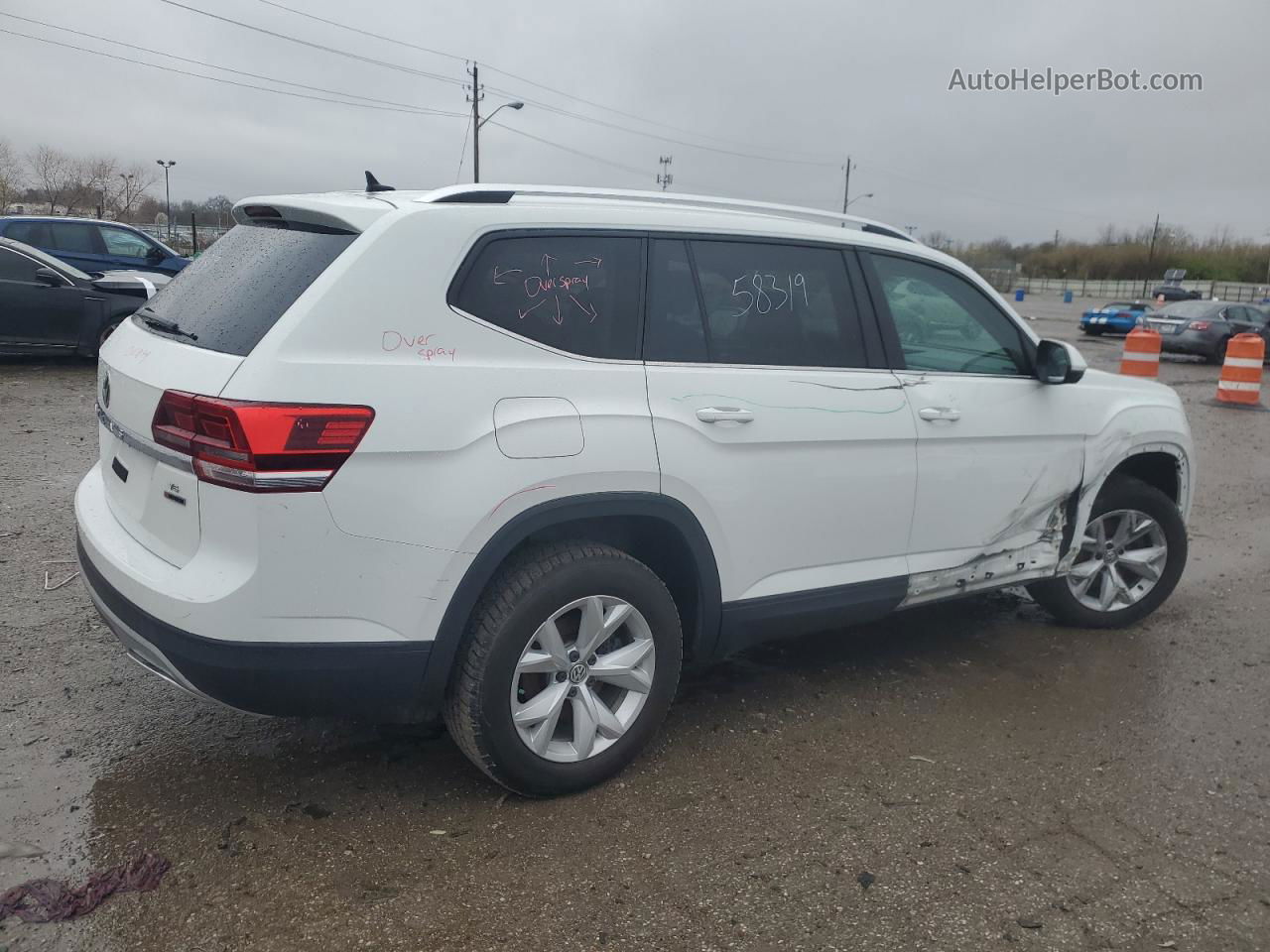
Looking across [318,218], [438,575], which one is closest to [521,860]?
[438,575]

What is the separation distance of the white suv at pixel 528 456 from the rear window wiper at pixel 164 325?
2cm

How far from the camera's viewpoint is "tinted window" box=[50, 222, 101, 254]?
541 inches

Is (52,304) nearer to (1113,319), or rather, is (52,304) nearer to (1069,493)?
(1069,493)

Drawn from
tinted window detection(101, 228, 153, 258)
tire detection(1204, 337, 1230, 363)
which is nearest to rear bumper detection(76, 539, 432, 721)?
tinted window detection(101, 228, 153, 258)

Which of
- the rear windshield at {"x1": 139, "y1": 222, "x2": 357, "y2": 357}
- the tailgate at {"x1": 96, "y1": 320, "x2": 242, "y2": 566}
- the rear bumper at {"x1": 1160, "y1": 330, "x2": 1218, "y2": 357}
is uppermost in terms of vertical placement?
the rear windshield at {"x1": 139, "y1": 222, "x2": 357, "y2": 357}

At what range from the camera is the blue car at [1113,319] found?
32.0 m

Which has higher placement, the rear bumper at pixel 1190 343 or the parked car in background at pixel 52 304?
the parked car in background at pixel 52 304

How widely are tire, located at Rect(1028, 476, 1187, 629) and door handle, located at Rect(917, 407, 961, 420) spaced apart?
1.24m

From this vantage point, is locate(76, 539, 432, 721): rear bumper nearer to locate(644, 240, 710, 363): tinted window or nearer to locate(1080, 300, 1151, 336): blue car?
locate(644, 240, 710, 363): tinted window

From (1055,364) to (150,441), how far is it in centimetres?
352

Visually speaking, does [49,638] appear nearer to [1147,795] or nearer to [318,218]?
[318,218]

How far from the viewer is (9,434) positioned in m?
8.13

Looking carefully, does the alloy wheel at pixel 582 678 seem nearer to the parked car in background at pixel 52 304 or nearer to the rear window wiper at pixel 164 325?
the rear window wiper at pixel 164 325

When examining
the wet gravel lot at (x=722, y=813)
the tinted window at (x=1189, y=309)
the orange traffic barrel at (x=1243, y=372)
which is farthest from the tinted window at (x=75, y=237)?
the tinted window at (x=1189, y=309)
